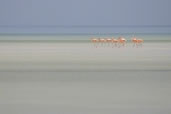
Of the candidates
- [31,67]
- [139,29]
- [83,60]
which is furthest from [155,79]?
[139,29]

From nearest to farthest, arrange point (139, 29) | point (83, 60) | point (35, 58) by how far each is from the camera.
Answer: point (83, 60) < point (35, 58) < point (139, 29)

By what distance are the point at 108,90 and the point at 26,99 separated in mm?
688

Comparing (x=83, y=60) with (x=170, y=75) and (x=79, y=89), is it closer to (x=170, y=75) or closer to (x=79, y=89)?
(x=170, y=75)

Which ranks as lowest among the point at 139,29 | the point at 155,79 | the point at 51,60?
the point at 155,79

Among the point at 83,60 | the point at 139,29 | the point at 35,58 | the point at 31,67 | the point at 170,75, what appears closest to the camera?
the point at 170,75

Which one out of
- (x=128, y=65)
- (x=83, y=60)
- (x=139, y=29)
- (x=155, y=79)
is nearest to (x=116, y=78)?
(x=155, y=79)

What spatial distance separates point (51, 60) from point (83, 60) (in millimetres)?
436

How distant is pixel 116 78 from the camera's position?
4504mm

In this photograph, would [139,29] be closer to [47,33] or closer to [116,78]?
[47,33]

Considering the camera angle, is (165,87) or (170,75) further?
(170,75)

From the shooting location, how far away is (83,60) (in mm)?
6480

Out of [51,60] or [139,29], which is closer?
[51,60]

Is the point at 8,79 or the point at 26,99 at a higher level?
the point at 8,79

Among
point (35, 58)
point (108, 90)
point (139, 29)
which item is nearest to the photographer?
point (108, 90)
